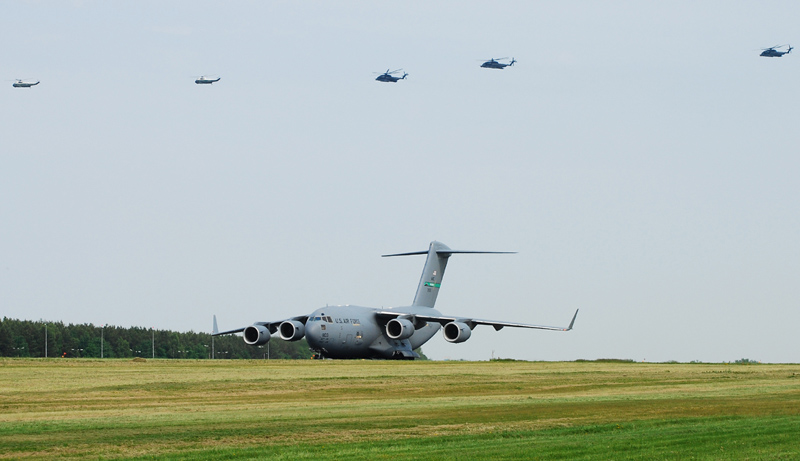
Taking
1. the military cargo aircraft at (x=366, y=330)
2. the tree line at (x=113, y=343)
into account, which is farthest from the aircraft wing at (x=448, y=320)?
the tree line at (x=113, y=343)

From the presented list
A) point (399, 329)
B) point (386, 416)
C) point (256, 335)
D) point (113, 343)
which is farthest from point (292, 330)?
point (113, 343)

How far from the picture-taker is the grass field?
1745 cm

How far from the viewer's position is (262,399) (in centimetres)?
2912

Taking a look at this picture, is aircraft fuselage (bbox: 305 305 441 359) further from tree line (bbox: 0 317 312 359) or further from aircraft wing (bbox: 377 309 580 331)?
tree line (bbox: 0 317 312 359)

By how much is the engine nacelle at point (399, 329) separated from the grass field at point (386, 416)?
66.5 feet

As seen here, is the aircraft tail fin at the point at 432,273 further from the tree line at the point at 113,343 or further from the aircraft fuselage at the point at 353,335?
the tree line at the point at 113,343

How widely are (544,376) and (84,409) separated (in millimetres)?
22707

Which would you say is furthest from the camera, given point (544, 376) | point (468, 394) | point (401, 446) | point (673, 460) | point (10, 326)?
point (10, 326)

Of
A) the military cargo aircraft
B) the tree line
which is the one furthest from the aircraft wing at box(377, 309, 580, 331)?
the tree line

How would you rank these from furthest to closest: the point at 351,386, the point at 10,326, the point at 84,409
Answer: the point at 10,326 → the point at 351,386 → the point at 84,409

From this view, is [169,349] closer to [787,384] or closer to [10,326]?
[10,326]

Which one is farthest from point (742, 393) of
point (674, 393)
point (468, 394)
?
point (468, 394)

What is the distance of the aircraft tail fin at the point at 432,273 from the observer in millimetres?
71875

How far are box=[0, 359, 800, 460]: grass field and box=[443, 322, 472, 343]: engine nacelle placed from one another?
2173 cm
